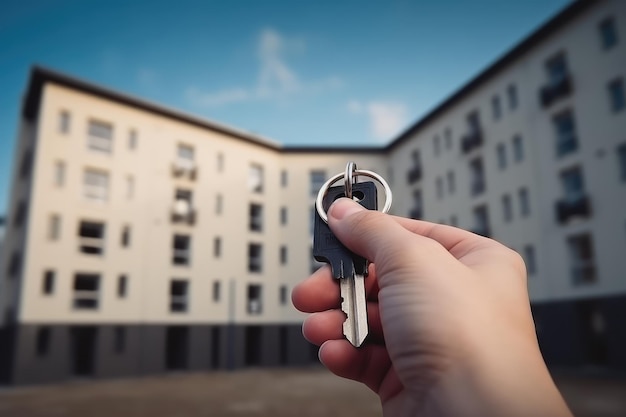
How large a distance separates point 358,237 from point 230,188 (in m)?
35.2

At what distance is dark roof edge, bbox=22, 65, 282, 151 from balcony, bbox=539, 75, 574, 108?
857 inches

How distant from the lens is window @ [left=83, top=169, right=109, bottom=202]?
29328mm

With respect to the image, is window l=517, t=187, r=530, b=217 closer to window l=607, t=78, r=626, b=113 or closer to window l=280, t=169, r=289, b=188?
window l=607, t=78, r=626, b=113

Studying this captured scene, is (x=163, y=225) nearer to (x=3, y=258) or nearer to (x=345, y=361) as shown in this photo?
(x=3, y=258)

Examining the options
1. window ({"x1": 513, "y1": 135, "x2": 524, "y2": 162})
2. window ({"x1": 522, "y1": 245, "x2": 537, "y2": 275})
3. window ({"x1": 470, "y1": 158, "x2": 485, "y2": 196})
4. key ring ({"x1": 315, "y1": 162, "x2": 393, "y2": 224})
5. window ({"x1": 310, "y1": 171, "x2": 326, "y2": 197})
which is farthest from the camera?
window ({"x1": 310, "y1": 171, "x2": 326, "y2": 197})

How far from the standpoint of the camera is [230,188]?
36312mm

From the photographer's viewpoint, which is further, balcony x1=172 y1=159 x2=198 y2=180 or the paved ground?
balcony x1=172 y1=159 x2=198 y2=180

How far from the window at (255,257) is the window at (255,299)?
1.40 m

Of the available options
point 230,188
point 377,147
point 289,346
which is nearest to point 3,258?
point 230,188

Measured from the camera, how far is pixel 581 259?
2497cm

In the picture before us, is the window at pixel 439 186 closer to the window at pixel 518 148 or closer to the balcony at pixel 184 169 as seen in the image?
the window at pixel 518 148

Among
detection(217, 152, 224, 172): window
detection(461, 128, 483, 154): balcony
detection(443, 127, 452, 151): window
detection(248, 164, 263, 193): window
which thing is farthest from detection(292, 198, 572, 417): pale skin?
detection(248, 164, 263, 193): window

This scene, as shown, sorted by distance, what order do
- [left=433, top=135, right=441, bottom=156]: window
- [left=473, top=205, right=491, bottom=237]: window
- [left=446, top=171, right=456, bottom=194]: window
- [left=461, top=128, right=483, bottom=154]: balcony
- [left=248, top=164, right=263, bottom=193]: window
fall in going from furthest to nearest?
Answer: [left=248, top=164, right=263, bottom=193]: window → [left=433, top=135, right=441, bottom=156]: window → [left=446, top=171, right=456, bottom=194]: window → [left=461, top=128, right=483, bottom=154]: balcony → [left=473, top=205, right=491, bottom=237]: window

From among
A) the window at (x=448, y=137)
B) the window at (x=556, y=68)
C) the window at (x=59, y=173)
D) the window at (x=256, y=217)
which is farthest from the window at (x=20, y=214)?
the window at (x=556, y=68)
